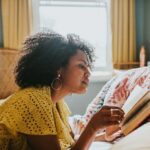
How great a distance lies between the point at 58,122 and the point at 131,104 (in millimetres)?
519

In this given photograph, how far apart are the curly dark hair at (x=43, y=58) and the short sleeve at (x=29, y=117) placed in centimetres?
14

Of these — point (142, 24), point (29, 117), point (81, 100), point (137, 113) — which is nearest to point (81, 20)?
point (142, 24)

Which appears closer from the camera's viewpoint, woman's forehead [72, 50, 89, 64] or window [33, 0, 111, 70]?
woman's forehead [72, 50, 89, 64]

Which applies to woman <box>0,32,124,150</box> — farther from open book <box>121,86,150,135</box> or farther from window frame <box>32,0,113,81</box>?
window frame <box>32,0,113,81</box>

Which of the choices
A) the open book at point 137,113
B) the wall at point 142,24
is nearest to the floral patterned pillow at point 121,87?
the open book at point 137,113

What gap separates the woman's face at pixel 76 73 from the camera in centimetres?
133

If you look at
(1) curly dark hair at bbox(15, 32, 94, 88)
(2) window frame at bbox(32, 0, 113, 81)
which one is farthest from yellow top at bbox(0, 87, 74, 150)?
(2) window frame at bbox(32, 0, 113, 81)

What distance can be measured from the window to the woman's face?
2.23 m

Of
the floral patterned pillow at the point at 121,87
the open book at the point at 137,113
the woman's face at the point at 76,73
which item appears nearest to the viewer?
the woman's face at the point at 76,73

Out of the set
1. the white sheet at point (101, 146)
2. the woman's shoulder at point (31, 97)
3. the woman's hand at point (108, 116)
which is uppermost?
the woman's shoulder at point (31, 97)

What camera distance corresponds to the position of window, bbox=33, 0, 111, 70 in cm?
357

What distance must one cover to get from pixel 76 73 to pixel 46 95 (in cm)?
20

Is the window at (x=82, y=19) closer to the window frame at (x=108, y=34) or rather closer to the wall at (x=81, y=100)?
the window frame at (x=108, y=34)

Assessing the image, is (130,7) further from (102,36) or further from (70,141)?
(70,141)
